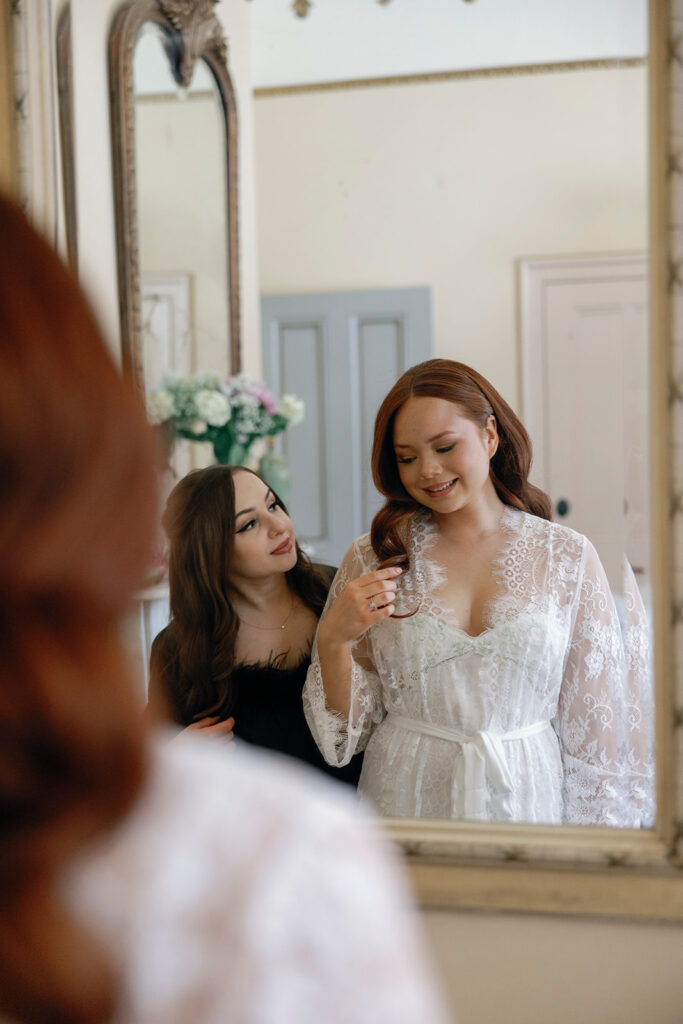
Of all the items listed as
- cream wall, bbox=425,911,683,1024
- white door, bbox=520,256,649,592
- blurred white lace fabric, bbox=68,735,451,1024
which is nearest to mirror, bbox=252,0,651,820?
white door, bbox=520,256,649,592

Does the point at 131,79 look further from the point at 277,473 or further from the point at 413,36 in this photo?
the point at 277,473

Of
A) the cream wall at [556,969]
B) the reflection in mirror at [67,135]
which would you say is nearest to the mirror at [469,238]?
the reflection in mirror at [67,135]

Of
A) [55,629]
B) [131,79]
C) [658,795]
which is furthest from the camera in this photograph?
[131,79]

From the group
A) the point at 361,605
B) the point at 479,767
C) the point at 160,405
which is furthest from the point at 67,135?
the point at 479,767

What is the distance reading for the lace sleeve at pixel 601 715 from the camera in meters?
1.04

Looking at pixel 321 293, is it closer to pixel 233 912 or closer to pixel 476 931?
pixel 476 931

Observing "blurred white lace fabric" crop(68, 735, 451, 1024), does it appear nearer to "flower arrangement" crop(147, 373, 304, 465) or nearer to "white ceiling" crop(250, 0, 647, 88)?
"flower arrangement" crop(147, 373, 304, 465)

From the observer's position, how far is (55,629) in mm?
308

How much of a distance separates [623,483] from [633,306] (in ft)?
0.65

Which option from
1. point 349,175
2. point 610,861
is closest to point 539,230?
point 349,175

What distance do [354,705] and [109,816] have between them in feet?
2.63

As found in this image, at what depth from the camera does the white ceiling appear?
107 cm

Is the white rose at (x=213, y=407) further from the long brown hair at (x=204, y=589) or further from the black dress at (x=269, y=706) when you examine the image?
the black dress at (x=269, y=706)

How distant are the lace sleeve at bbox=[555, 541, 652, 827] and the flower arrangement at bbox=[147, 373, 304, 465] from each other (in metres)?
0.41
